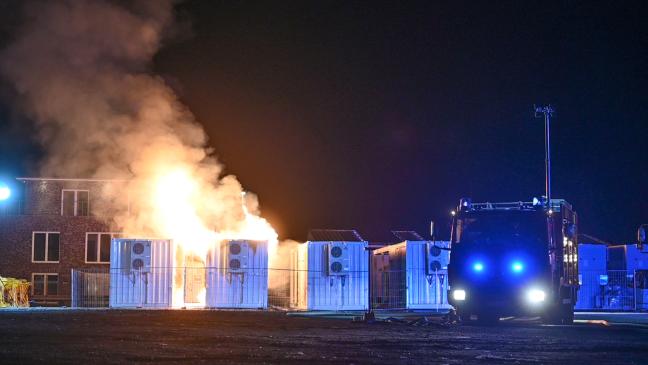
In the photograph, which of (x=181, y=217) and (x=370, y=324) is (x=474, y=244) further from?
(x=181, y=217)

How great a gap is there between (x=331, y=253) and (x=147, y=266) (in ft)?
22.2

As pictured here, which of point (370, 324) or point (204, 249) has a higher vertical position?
point (204, 249)

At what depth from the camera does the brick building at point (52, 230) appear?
48969mm

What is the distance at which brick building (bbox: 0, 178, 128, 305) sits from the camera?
1928 inches

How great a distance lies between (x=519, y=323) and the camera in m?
24.4

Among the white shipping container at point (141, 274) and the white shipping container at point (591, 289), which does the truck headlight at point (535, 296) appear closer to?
the white shipping container at point (591, 289)

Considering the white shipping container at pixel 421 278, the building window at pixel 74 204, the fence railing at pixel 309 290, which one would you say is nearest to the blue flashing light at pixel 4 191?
the fence railing at pixel 309 290

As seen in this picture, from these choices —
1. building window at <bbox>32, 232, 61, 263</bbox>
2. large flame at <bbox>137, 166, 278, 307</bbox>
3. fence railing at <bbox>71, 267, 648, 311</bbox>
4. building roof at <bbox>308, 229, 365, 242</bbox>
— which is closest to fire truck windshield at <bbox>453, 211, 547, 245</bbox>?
fence railing at <bbox>71, 267, 648, 311</bbox>

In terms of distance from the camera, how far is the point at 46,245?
4931 centimetres

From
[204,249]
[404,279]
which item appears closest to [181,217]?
[204,249]

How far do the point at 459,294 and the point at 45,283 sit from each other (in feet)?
103

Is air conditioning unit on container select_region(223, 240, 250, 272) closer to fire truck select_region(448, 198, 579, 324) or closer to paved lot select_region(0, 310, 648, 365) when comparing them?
fire truck select_region(448, 198, 579, 324)

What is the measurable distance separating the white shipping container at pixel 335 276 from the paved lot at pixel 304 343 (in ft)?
42.6

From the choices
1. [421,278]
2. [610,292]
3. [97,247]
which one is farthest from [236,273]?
[97,247]
